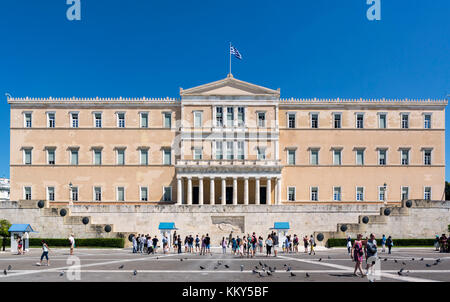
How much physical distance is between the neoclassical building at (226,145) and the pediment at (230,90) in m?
0.13

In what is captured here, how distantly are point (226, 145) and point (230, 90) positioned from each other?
22.8ft

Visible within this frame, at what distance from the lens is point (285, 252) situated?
33500 millimetres

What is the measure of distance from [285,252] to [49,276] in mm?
20304

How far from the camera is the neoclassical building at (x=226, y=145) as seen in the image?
175ft

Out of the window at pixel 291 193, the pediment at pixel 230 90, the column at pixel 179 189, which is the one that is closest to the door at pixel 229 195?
the column at pixel 179 189

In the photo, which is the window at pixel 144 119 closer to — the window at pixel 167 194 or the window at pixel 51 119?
the window at pixel 167 194

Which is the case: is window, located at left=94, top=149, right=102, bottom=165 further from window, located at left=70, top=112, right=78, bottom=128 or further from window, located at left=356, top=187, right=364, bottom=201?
window, located at left=356, top=187, right=364, bottom=201

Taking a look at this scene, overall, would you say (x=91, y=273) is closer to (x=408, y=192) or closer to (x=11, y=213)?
(x=11, y=213)

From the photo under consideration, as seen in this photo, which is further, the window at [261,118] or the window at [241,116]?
the window at [261,118]

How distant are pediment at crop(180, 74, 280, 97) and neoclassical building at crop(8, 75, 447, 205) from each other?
0.13 meters

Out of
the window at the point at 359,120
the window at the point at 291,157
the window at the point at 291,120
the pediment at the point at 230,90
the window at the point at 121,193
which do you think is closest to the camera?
the pediment at the point at 230,90

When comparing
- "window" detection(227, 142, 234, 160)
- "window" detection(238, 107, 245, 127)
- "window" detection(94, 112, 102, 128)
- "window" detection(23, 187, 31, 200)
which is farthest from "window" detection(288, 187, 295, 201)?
"window" detection(23, 187, 31, 200)

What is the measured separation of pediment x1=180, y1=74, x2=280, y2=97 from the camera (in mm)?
53250

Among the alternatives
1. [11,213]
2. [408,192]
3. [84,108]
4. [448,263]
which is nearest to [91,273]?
[448,263]
